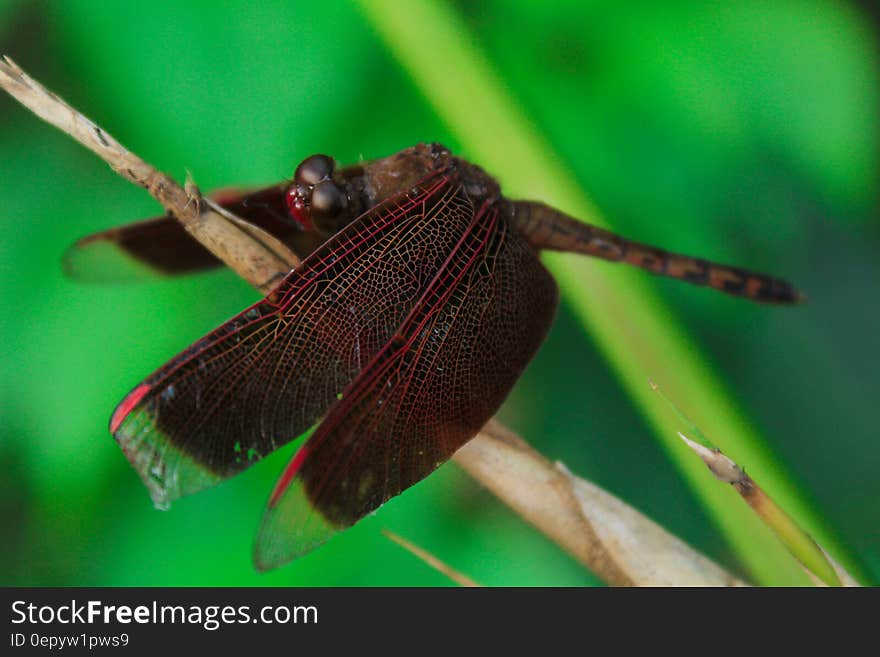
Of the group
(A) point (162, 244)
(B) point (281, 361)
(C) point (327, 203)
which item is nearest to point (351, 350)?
(B) point (281, 361)

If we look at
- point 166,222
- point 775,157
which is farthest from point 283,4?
point 775,157

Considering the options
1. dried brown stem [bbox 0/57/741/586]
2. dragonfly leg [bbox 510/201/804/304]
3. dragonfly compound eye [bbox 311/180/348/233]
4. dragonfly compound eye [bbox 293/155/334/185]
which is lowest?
dried brown stem [bbox 0/57/741/586]

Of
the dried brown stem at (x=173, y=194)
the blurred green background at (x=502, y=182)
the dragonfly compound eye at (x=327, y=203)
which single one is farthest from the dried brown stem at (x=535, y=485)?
the blurred green background at (x=502, y=182)

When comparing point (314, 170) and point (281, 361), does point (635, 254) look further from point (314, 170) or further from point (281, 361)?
point (281, 361)

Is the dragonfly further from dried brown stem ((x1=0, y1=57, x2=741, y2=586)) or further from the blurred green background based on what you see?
the blurred green background

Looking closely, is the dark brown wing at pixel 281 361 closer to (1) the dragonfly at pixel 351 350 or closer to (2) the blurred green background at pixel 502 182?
(1) the dragonfly at pixel 351 350

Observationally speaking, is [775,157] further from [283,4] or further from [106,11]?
[106,11]

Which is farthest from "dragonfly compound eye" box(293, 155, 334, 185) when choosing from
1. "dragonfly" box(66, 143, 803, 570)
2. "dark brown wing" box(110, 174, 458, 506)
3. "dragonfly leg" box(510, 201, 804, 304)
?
"dragonfly leg" box(510, 201, 804, 304)
